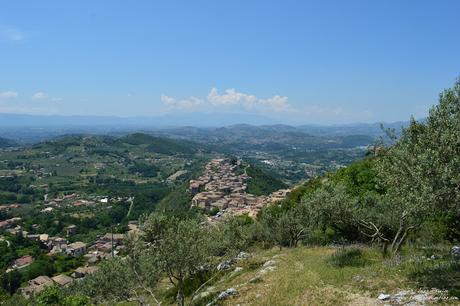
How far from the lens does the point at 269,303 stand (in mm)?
20203

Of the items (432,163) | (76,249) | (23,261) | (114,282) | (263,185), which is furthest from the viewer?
(263,185)

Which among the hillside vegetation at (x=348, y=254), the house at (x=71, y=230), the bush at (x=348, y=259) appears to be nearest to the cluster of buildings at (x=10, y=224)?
the house at (x=71, y=230)

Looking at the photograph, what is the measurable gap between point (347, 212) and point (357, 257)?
10.1 ft

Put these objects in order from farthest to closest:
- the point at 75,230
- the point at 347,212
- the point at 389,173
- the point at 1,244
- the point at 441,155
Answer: the point at 75,230, the point at 1,244, the point at 347,212, the point at 389,173, the point at 441,155

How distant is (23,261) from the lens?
101125 mm

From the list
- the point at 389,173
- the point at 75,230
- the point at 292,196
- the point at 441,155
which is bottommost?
the point at 75,230

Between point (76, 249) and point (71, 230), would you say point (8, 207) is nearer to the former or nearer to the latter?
point (71, 230)

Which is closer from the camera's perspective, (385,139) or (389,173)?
(389,173)

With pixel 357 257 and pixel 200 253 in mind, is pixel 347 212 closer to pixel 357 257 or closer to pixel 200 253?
pixel 357 257

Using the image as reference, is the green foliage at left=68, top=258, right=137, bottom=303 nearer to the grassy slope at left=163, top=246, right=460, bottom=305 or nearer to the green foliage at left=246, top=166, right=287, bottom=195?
the grassy slope at left=163, top=246, right=460, bottom=305

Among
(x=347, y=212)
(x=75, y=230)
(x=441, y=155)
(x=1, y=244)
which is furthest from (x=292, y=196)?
(x=75, y=230)

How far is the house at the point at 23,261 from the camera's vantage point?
9738cm

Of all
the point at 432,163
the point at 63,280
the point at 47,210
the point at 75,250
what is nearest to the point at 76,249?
the point at 75,250

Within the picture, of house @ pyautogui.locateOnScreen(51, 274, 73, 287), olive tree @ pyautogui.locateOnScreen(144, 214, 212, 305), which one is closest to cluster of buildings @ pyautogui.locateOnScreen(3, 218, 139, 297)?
house @ pyautogui.locateOnScreen(51, 274, 73, 287)
